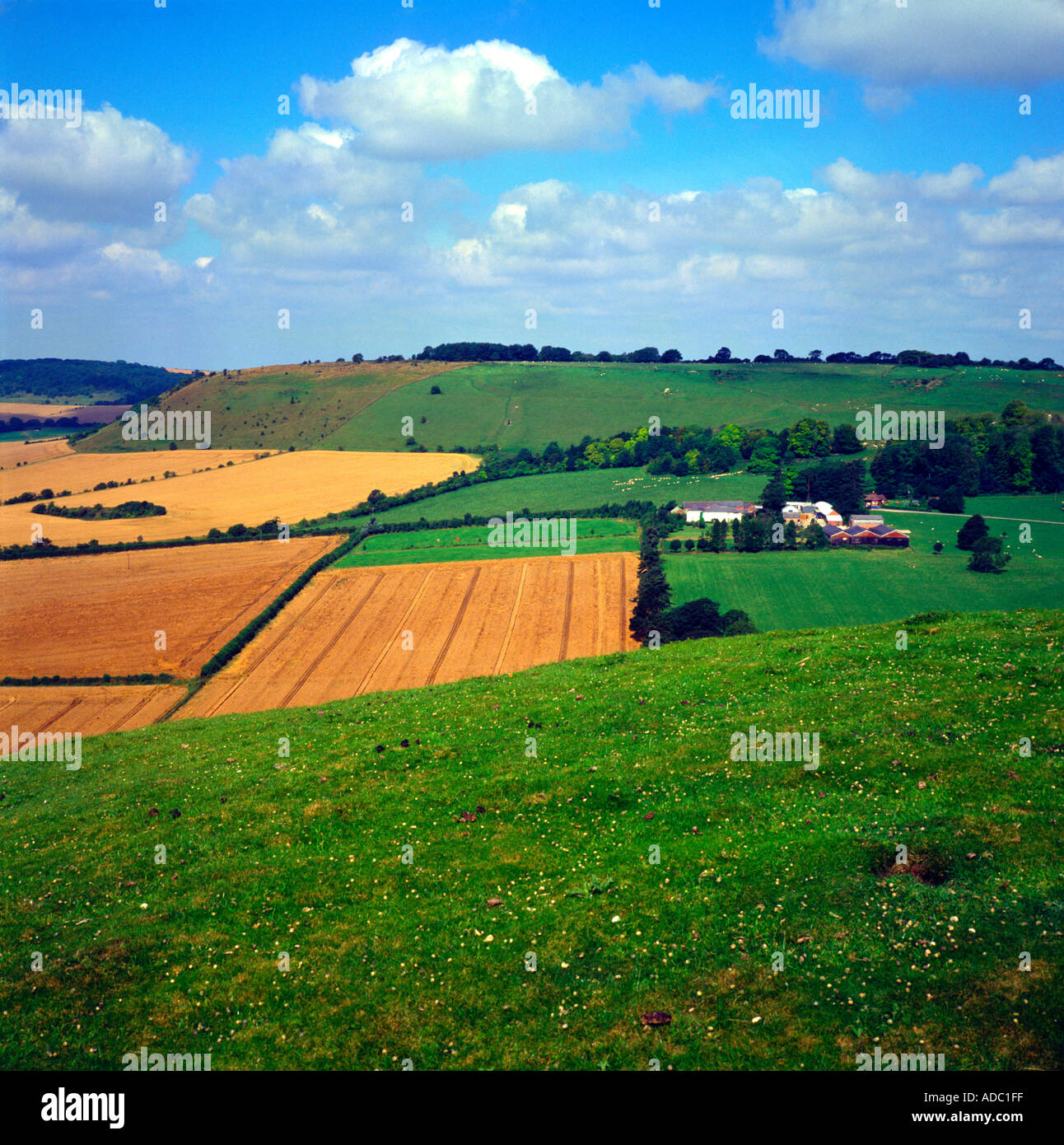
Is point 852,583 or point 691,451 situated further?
point 691,451

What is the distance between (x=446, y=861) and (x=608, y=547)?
3098 inches

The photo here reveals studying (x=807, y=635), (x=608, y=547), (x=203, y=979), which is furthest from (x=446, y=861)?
(x=608, y=547)

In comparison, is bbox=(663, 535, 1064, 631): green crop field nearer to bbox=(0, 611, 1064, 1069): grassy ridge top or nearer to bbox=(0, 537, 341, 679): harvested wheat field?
bbox=(0, 537, 341, 679): harvested wheat field

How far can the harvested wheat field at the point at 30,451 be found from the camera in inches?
6334

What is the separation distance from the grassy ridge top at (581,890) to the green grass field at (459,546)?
216 ft

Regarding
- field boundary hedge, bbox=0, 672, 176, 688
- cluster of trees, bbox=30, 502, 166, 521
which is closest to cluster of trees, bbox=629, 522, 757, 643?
field boundary hedge, bbox=0, 672, 176, 688

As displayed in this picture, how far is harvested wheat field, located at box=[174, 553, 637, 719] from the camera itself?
60.5 metres

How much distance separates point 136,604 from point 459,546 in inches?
1491

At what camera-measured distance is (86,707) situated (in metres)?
55.8

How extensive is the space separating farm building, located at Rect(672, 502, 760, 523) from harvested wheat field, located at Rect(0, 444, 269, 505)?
86776mm

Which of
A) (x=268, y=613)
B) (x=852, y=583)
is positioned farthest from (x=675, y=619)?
(x=268, y=613)

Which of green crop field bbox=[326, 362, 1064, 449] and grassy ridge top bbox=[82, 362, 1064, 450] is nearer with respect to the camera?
green crop field bbox=[326, 362, 1064, 449]

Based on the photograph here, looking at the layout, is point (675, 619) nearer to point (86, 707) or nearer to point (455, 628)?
point (455, 628)

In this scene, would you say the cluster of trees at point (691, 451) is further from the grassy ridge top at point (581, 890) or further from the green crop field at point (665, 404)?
the grassy ridge top at point (581, 890)
